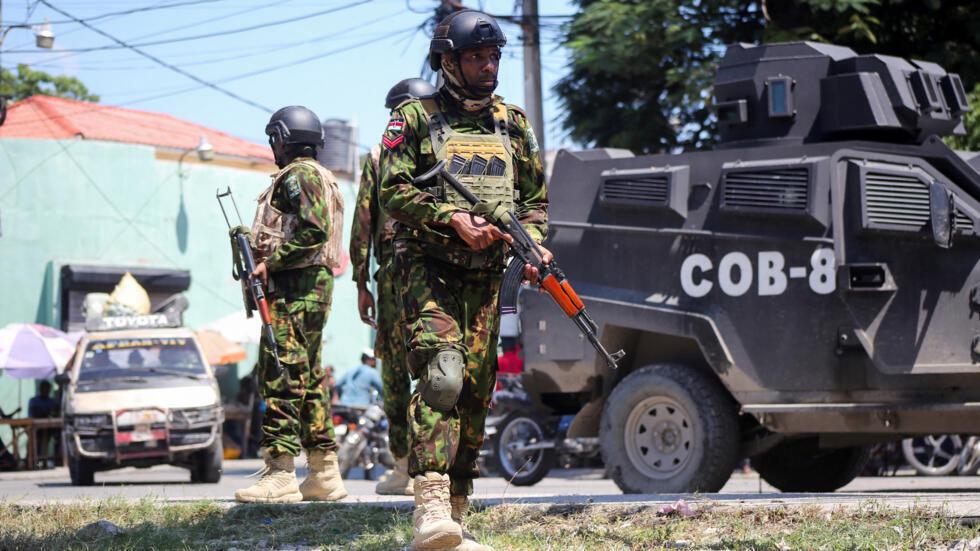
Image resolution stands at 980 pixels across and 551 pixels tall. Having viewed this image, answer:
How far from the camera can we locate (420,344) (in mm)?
5430

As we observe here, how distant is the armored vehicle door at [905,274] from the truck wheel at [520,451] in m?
5.49

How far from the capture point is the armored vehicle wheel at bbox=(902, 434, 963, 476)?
48.3ft

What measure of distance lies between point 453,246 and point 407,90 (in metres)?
2.92

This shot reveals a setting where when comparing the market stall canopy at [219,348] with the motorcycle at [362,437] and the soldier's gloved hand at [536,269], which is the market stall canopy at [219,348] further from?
the soldier's gloved hand at [536,269]

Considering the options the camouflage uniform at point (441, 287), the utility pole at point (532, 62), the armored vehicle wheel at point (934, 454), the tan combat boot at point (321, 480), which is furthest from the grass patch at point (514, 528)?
the utility pole at point (532, 62)

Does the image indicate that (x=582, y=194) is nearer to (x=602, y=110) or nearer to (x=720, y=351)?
(x=720, y=351)

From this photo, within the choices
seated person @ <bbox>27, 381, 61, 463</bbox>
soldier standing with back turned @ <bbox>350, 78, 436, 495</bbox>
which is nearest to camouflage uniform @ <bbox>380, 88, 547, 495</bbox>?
soldier standing with back turned @ <bbox>350, 78, 436, 495</bbox>

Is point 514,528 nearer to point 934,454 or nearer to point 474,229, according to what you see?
point 474,229

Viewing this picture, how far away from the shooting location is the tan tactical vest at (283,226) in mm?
7902

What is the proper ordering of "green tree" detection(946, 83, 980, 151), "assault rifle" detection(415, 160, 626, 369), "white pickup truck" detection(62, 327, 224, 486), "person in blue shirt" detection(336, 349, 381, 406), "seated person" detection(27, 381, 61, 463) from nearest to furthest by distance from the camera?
"assault rifle" detection(415, 160, 626, 369) < "white pickup truck" detection(62, 327, 224, 486) < "green tree" detection(946, 83, 980, 151) < "person in blue shirt" detection(336, 349, 381, 406) < "seated person" detection(27, 381, 61, 463)

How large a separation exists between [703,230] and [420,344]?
12.9 ft

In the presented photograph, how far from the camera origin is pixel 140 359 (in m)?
15.3

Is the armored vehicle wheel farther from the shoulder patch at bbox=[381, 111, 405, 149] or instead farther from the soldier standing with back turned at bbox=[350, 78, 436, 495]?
the shoulder patch at bbox=[381, 111, 405, 149]

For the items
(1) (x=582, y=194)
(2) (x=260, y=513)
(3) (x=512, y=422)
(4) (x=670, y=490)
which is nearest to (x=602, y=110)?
(3) (x=512, y=422)
